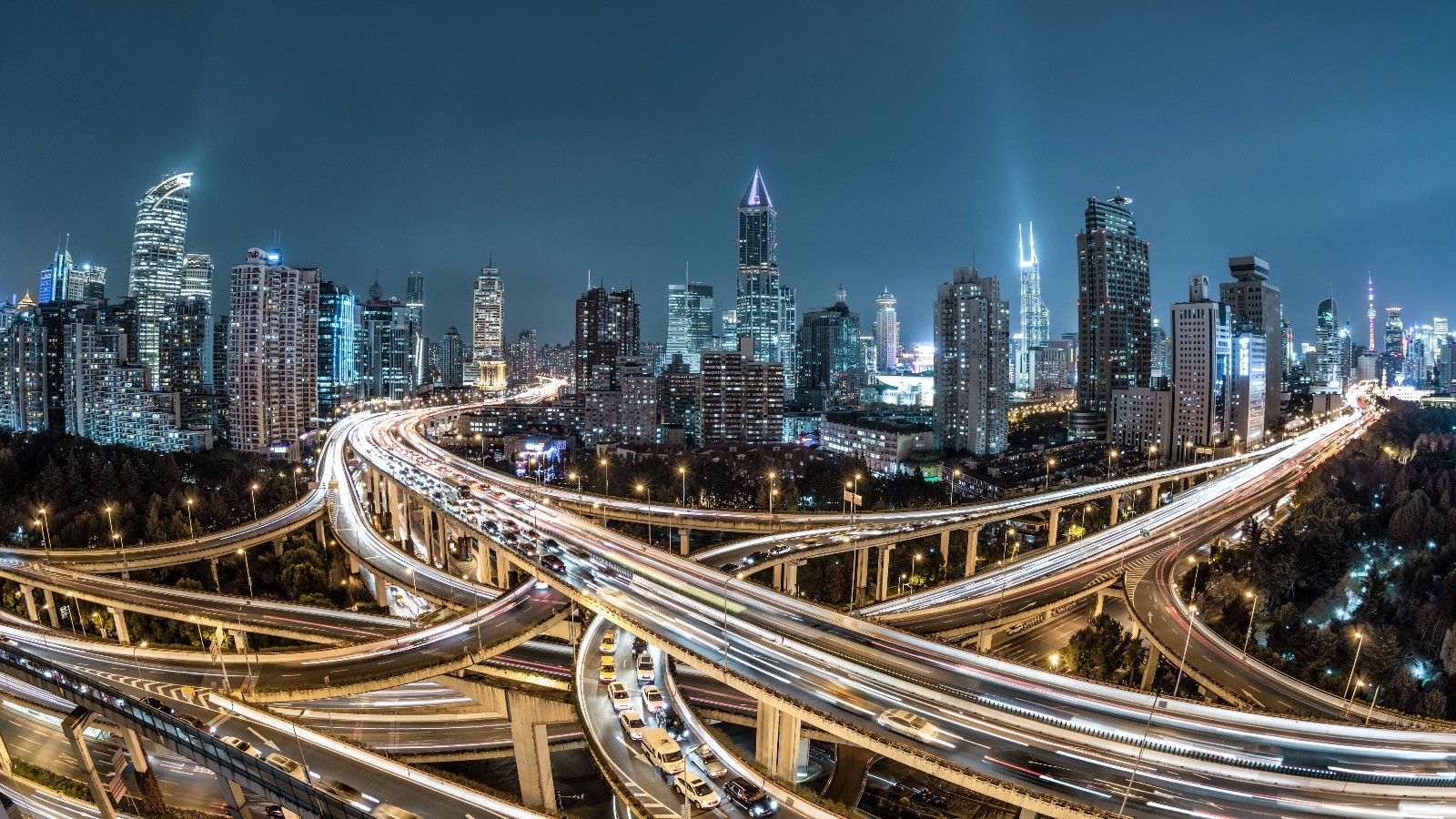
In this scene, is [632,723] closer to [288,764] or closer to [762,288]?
[288,764]

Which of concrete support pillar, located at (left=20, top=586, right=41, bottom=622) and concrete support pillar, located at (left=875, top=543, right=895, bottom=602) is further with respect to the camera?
concrete support pillar, located at (left=875, top=543, right=895, bottom=602)

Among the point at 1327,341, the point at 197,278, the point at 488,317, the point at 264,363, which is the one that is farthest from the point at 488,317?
the point at 1327,341

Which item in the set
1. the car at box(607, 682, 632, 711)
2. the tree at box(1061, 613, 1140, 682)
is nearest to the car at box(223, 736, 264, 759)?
the car at box(607, 682, 632, 711)

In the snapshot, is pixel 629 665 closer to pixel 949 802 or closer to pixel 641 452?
pixel 949 802

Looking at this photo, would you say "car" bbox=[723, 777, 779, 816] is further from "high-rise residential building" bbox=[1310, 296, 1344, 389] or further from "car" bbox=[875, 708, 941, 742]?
"high-rise residential building" bbox=[1310, 296, 1344, 389]

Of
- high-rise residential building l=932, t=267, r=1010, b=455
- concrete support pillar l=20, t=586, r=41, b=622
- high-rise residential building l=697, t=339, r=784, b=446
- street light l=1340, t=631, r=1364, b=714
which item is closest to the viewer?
street light l=1340, t=631, r=1364, b=714

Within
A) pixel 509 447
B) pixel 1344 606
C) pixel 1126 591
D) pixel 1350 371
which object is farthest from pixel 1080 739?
pixel 1350 371
